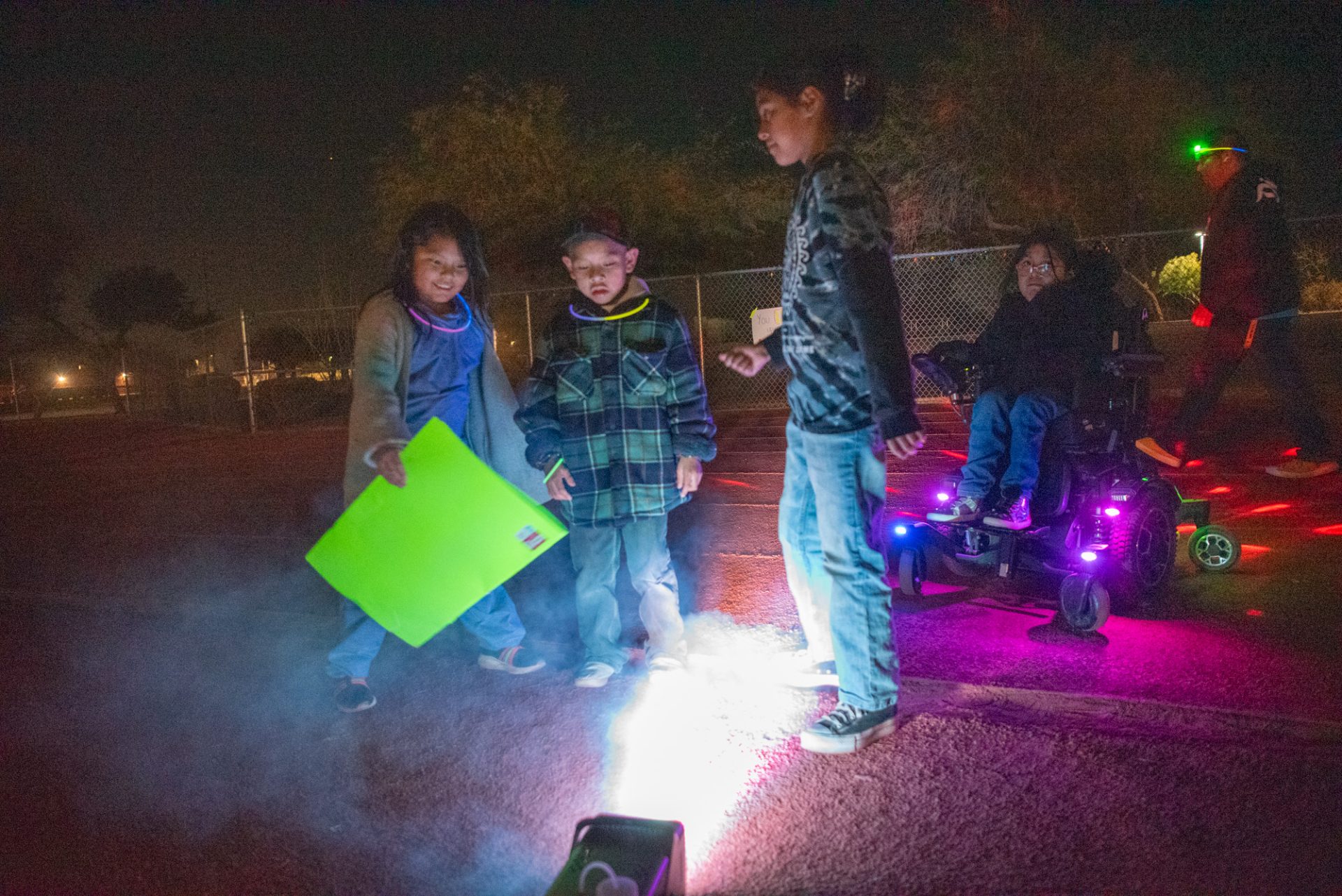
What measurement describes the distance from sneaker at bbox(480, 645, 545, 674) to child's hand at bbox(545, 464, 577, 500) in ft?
2.71

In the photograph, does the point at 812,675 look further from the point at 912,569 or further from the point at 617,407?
the point at 617,407

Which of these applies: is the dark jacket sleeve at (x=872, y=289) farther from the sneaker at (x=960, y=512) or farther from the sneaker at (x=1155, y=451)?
the sneaker at (x=1155, y=451)

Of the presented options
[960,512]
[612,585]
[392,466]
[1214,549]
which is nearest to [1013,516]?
[960,512]

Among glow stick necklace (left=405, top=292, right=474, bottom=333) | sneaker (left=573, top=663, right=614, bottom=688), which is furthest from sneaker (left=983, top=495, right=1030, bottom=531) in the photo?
glow stick necklace (left=405, top=292, right=474, bottom=333)

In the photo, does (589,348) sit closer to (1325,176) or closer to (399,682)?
(399,682)

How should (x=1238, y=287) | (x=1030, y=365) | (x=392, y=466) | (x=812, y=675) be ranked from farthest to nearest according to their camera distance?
(x=1238, y=287) → (x=1030, y=365) → (x=812, y=675) → (x=392, y=466)

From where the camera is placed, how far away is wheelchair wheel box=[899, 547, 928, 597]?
4758 millimetres

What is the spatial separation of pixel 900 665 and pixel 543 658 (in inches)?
61.4

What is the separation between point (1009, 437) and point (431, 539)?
2.83 meters

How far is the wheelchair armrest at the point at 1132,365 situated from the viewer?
4418mm

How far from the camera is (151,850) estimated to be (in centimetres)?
286

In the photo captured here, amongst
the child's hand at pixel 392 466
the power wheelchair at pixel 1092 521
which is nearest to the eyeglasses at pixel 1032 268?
the power wheelchair at pixel 1092 521

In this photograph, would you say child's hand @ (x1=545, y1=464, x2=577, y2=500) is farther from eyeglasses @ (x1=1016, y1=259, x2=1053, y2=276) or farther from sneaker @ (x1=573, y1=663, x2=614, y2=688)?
eyeglasses @ (x1=1016, y1=259, x2=1053, y2=276)

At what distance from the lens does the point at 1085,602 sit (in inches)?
165
